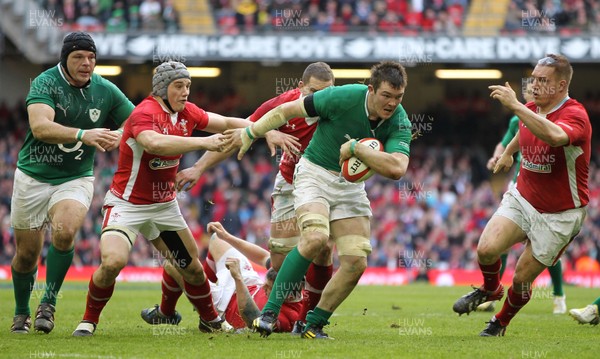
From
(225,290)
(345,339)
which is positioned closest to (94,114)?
(225,290)

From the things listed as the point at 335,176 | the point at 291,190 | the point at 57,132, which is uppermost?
the point at 57,132

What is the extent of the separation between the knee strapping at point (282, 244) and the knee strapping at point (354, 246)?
1.50 m

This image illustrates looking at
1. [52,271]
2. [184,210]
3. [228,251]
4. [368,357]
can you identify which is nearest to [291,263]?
[368,357]

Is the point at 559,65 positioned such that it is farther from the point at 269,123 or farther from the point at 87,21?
the point at 87,21

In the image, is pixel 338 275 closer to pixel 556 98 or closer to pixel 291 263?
pixel 291 263

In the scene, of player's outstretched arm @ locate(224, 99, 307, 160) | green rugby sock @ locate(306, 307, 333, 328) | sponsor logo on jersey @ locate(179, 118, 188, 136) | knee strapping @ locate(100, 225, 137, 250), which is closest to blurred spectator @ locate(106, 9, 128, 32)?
sponsor logo on jersey @ locate(179, 118, 188, 136)

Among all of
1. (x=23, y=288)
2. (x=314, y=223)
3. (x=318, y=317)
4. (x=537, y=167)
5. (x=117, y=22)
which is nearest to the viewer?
(x=314, y=223)

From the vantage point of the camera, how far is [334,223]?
8555 mm

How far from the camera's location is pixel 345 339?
8812 mm

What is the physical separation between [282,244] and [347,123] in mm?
1888

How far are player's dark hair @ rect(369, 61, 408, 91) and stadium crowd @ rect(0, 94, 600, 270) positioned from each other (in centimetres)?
1520

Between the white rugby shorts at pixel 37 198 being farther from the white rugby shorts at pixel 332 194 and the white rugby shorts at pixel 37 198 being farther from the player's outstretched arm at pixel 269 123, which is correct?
the white rugby shorts at pixel 332 194

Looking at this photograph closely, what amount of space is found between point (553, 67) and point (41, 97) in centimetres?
483

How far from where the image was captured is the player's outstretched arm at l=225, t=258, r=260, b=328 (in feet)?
30.4
